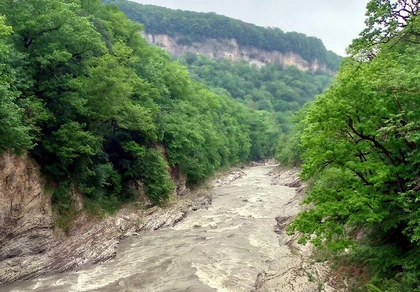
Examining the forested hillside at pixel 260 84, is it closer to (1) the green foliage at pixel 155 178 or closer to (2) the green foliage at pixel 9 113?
(1) the green foliage at pixel 155 178

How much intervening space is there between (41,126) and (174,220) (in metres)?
12.0

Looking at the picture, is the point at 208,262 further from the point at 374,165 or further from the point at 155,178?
the point at 155,178

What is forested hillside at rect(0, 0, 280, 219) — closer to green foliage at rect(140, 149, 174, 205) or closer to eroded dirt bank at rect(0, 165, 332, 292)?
green foliage at rect(140, 149, 174, 205)

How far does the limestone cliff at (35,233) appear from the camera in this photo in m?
18.1

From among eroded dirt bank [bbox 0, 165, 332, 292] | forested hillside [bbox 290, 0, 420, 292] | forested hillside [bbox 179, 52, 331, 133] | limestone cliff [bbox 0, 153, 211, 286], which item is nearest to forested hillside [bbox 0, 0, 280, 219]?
limestone cliff [bbox 0, 153, 211, 286]

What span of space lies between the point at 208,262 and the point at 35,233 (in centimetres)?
891

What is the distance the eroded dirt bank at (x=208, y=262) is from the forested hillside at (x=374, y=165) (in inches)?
97.2

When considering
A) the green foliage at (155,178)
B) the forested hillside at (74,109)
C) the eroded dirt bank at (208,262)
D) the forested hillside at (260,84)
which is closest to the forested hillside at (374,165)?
the eroded dirt bank at (208,262)

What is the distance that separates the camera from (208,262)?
19828 millimetres

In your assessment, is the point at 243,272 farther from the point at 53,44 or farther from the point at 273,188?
the point at 273,188

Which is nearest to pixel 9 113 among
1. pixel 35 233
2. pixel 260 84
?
pixel 35 233

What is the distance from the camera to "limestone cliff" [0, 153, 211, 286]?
18.1 m

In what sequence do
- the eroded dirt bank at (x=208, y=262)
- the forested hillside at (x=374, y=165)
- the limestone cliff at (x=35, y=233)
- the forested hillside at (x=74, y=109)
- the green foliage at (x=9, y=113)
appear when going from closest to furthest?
the forested hillside at (x=374, y=165) < the eroded dirt bank at (x=208, y=262) < the green foliage at (x=9, y=113) < the limestone cliff at (x=35, y=233) < the forested hillside at (x=74, y=109)

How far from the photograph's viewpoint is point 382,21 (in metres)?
15.2
